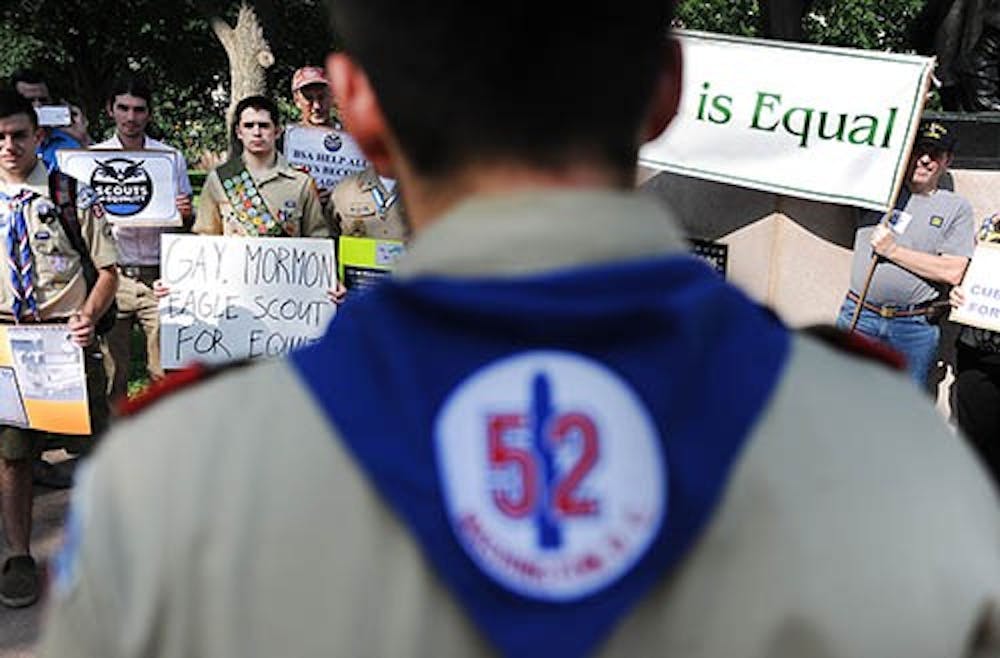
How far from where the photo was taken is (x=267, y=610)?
847 millimetres

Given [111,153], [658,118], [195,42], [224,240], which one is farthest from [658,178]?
[195,42]

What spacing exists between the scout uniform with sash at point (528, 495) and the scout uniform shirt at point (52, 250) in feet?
12.8

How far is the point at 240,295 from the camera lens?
554cm

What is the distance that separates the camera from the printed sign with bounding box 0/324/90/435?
449 cm

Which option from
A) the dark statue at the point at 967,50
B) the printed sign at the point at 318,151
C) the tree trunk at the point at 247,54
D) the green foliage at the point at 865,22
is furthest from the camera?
the green foliage at the point at 865,22

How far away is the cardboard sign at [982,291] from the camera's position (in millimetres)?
5203

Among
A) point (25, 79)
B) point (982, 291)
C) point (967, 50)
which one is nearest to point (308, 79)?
point (25, 79)

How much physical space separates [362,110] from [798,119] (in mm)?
4836

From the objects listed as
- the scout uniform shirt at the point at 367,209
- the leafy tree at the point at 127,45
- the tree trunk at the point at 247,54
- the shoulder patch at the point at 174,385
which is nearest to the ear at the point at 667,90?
the shoulder patch at the point at 174,385

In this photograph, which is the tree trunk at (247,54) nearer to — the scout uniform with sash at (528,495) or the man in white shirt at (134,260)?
the man in white shirt at (134,260)

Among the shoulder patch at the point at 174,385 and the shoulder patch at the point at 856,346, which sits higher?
the shoulder patch at the point at 856,346

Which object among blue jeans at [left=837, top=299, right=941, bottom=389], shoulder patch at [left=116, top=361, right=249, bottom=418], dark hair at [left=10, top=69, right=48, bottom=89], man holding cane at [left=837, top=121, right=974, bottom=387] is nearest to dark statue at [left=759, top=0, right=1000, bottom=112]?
man holding cane at [left=837, top=121, right=974, bottom=387]

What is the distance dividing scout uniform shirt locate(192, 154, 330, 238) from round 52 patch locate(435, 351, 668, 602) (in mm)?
4899

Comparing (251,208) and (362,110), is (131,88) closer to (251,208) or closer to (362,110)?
(251,208)
